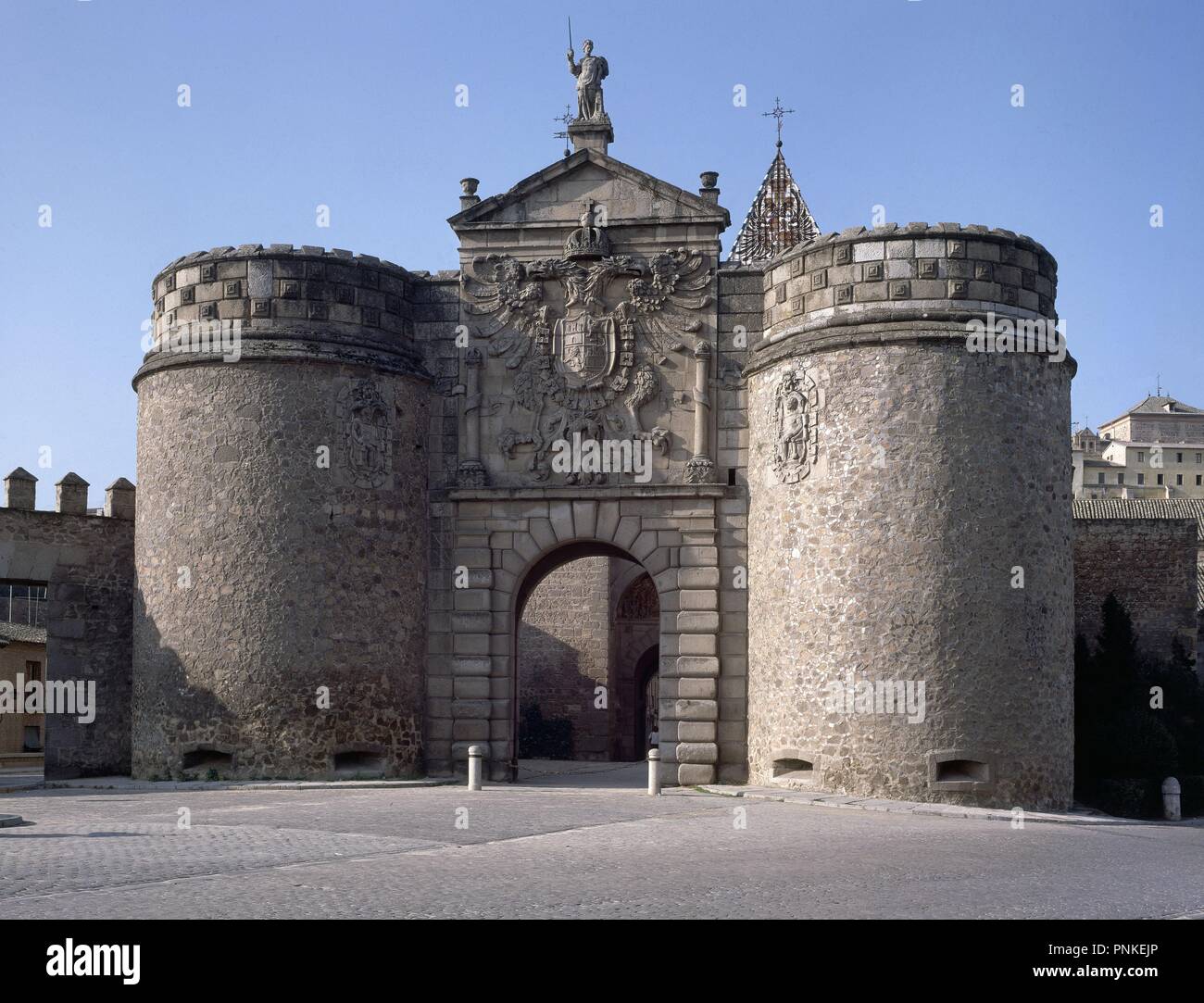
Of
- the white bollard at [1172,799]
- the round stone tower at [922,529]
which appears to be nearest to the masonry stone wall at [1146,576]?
the white bollard at [1172,799]

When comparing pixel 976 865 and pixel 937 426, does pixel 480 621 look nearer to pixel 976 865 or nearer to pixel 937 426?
pixel 937 426

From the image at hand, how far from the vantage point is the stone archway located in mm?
21891

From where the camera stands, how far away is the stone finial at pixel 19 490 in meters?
22.8

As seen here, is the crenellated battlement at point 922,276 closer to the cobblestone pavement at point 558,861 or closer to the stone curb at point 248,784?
the cobblestone pavement at point 558,861

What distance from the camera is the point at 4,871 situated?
10.9 meters

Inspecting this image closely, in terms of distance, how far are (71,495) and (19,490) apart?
79cm

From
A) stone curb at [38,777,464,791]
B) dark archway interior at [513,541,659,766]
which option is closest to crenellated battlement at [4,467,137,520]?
stone curb at [38,777,464,791]

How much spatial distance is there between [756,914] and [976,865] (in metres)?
3.87

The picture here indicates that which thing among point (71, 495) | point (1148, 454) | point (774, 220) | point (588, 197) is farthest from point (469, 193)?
point (1148, 454)

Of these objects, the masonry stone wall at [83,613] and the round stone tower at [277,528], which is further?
the masonry stone wall at [83,613]

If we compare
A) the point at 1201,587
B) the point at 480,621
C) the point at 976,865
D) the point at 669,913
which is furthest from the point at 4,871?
the point at 1201,587

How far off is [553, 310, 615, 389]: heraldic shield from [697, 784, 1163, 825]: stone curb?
245 inches

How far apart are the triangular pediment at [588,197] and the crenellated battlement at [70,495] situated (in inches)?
266

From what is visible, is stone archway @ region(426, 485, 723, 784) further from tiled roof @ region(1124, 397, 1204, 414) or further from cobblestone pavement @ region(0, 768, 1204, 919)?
tiled roof @ region(1124, 397, 1204, 414)
